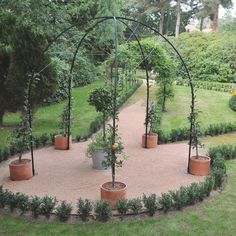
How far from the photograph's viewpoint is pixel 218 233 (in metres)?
5.45

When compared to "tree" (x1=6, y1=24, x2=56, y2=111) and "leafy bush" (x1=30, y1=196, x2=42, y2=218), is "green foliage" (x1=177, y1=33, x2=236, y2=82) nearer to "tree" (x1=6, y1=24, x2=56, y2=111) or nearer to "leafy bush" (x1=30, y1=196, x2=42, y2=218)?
"tree" (x1=6, y1=24, x2=56, y2=111)

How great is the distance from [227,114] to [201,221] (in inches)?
411

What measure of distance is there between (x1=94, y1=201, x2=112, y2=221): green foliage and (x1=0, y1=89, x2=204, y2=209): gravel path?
90 cm

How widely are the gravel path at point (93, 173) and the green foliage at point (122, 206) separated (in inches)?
34.4

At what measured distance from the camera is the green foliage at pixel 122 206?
19.2 ft

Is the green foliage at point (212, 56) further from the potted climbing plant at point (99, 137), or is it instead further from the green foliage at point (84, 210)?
the green foliage at point (84, 210)

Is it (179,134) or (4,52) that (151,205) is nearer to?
(179,134)

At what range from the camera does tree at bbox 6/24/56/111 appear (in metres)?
10.5

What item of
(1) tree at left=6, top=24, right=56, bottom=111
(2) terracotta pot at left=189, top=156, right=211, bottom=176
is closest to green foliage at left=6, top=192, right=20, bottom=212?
(2) terracotta pot at left=189, top=156, right=211, bottom=176

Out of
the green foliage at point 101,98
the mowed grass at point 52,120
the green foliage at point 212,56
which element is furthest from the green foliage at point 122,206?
the green foliage at point 212,56

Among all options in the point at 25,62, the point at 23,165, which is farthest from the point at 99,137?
the point at 25,62

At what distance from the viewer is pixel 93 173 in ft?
26.2

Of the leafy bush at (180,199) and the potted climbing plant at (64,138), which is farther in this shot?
the potted climbing plant at (64,138)

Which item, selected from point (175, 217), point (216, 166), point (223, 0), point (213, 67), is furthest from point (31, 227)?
point (223, 0)
